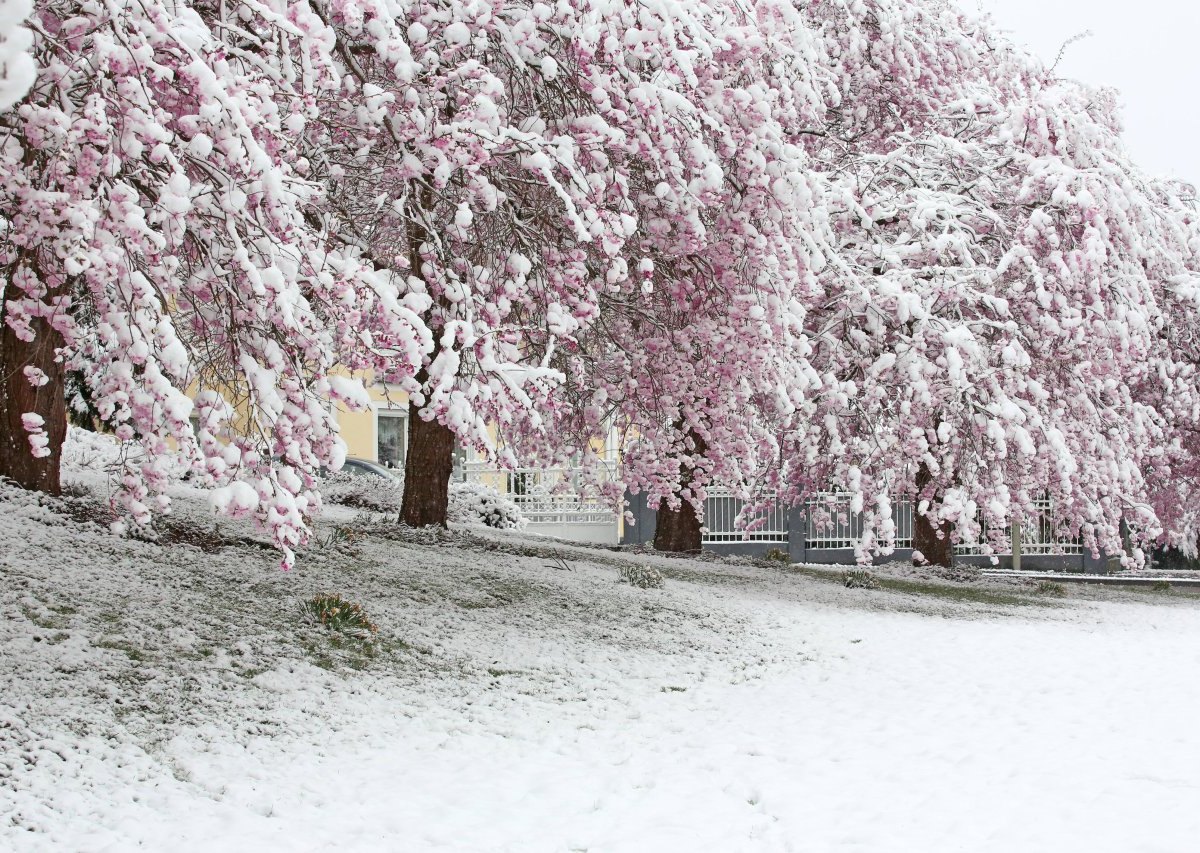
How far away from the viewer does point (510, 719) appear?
6.31 m

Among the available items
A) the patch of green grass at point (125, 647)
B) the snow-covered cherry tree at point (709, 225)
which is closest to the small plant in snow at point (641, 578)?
the snow-covered cherry tree at point (709, 225)

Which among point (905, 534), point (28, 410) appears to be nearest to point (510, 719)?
point (28, 410)

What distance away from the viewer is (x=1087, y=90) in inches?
510

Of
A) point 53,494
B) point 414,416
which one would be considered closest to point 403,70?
point 53,494

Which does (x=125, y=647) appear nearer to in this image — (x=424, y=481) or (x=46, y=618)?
(x=46, y=618)

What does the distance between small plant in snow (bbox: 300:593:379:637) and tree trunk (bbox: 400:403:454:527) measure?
5130 mm

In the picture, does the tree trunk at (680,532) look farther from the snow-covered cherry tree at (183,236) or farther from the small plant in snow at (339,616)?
the snow-covered cherry tree at (183,236)

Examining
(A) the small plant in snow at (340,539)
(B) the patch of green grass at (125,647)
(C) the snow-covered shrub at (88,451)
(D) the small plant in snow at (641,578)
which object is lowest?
(B) the patch of green grass at (125,647)

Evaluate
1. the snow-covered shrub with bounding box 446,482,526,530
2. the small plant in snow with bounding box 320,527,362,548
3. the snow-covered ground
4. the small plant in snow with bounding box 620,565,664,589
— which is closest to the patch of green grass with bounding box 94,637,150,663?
the snow-covered ground

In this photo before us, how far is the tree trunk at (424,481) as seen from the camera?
41.3ft

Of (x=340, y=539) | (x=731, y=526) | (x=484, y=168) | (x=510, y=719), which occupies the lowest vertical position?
(x=510, y=719)

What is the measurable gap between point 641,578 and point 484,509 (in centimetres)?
650

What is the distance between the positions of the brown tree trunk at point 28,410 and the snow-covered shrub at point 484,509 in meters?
8.06

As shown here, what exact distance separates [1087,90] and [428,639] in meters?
9.65
